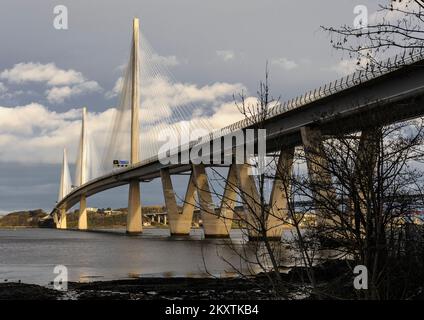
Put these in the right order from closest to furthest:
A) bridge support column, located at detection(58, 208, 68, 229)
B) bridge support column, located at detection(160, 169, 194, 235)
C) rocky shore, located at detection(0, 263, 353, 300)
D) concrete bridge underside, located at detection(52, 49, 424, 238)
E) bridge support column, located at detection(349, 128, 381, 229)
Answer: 1. bridge support column, located at detection(349, 128, 381, 229)
2. concrete bridge underside, located at detection(52, 49, 424, 238)
3. rocky shore, located at detection(0, 263, 353, 300)
4. bridge support column, located at detection(160, 169, 194, 235)
5. bridge support column, located at detection(58, 208, 68, 229)

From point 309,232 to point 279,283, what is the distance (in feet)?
7.76

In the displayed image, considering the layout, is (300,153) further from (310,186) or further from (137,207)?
(137,207)

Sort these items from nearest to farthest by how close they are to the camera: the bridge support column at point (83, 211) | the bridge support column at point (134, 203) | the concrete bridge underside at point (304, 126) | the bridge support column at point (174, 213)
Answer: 1. the concrete bridge underside at point (304, 126)
2. the bridge support column at point (174, 213)
3. the bridge support column at point (134, 203)
4. the bridge support column at point (83, 211)

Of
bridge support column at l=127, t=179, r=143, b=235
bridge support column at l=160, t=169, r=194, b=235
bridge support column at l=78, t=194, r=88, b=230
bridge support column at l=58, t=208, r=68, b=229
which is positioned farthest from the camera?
bridge support column at l=58, t=208, r=68, b=229

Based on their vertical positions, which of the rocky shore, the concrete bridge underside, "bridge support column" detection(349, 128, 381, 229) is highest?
the concrete bridge underside

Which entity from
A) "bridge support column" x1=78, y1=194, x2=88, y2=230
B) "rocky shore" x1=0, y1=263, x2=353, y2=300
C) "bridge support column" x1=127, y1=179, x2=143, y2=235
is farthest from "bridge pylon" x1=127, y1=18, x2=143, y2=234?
"rocky shore" x1=0, y1=263, x2=353, y2=300

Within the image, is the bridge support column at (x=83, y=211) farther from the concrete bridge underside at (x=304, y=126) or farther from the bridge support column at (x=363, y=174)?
the bridge support column at (x=363, y=174)

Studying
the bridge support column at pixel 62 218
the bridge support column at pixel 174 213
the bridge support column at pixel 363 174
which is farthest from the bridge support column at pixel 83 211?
the bridge support column at pixel 363 174

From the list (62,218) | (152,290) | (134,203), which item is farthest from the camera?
(62,218)

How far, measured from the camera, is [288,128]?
49.3m

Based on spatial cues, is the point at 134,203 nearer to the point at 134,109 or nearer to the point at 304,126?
the point at 134,109

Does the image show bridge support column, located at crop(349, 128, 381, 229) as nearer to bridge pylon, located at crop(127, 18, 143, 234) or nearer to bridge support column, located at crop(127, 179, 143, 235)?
bridge pylon, located at crop(127, 18, 143, 234)

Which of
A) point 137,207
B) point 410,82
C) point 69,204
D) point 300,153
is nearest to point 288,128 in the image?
point 410,82

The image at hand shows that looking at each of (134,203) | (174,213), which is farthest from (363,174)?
(134,203)
